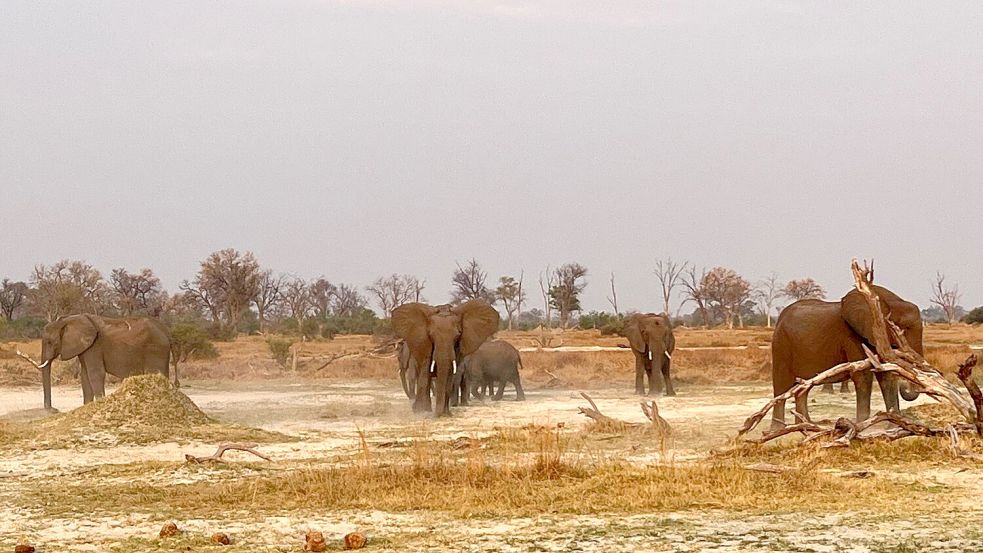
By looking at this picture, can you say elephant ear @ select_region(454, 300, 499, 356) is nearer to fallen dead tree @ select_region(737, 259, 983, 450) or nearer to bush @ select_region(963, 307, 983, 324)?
fallen dead tree @ select_region(737, 259, 983, 450)

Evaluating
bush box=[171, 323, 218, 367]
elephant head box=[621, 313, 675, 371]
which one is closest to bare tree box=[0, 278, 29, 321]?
bush box=[171, 323, 218, 367]

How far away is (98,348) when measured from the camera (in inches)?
951

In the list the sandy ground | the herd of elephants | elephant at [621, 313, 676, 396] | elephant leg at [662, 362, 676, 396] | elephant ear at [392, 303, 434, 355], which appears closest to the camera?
the sandy ground

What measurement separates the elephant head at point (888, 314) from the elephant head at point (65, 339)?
15352 millimetres

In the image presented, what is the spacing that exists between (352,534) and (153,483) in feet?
15.4

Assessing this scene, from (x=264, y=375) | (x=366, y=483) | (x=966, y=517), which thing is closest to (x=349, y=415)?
(x=366, y=483)

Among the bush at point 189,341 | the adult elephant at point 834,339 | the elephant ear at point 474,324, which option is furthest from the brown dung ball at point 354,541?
the bush at point 189,341

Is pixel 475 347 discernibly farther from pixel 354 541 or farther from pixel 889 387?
pixel 354 541

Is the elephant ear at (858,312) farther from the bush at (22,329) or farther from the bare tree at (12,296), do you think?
the bare tree at (12,296)

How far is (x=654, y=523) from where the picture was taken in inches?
363

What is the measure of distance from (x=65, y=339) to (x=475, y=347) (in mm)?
8503

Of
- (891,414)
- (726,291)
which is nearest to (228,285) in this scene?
(726,291)

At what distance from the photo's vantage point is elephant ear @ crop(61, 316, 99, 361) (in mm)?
23875

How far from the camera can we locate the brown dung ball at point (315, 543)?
8.30 m
